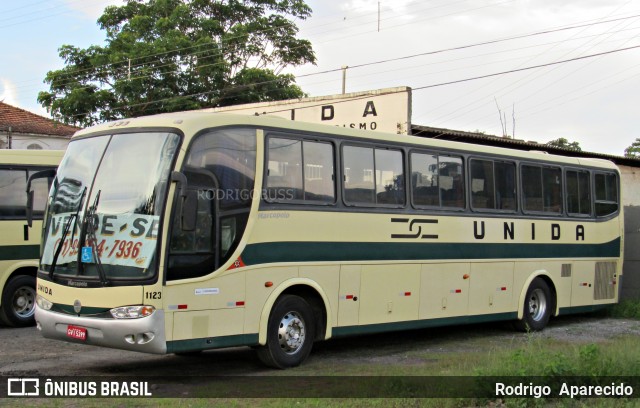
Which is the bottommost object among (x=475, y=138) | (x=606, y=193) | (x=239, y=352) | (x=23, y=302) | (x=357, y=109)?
(x=239, y=352)

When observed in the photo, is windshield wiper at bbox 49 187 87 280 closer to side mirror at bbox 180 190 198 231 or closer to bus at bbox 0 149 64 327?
side mirror at bbox 180 190 198 231

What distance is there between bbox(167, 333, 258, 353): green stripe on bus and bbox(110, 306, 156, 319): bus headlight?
0.44 meters

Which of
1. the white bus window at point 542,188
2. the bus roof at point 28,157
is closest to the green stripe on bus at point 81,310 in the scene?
the bus roof at point 28,157

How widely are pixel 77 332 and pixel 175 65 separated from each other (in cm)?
2762

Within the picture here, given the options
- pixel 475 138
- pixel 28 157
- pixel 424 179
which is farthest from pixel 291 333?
A: pixel 475 138

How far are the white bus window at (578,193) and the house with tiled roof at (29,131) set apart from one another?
2224 centimetres

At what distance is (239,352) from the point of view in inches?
461

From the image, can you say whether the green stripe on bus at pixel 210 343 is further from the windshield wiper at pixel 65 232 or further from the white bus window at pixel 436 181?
the white bus window at pixel 436 181

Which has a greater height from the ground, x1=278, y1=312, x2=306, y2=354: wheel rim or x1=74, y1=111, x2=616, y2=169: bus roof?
x1=74, y1=111, x2=616, y2=169: bus roof

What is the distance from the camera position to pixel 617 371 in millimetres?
8242

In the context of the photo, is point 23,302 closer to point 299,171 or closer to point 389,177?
point 299,171

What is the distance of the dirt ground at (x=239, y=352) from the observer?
32.6 feet

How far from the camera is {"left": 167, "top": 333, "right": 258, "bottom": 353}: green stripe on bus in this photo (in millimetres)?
8742

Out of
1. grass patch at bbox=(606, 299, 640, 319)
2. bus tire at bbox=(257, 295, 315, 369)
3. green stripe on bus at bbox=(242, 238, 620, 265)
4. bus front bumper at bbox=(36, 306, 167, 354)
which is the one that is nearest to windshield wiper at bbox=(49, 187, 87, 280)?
bus front bumper at bbox=(36, 306, 167, 354)
